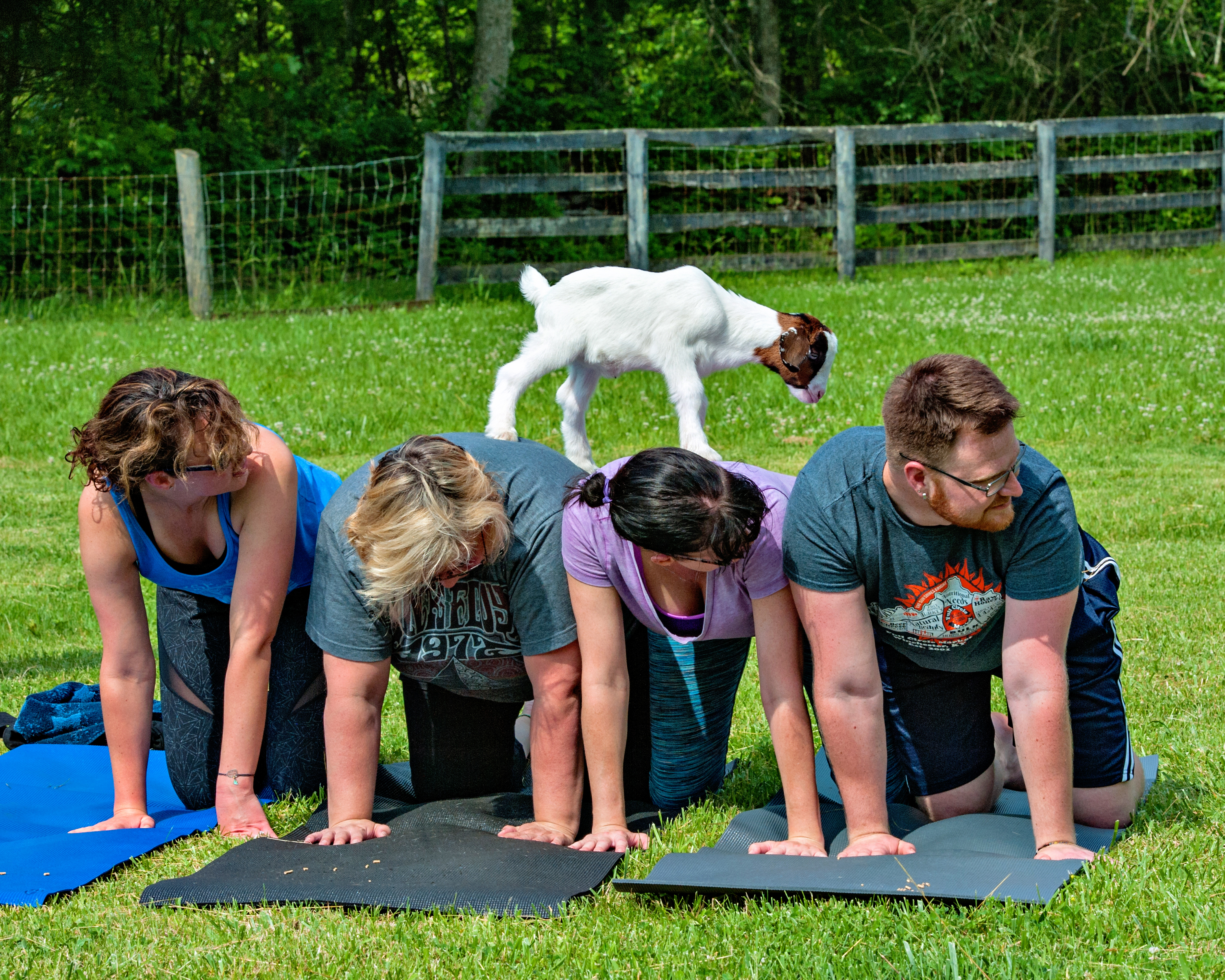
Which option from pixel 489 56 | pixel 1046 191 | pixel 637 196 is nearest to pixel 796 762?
pixel 637 196

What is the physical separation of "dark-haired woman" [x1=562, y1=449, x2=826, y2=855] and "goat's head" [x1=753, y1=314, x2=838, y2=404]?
2.62ft

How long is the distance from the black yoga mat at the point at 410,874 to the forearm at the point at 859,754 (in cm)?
61

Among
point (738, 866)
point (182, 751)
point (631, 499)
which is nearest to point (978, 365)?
point (631, 499)

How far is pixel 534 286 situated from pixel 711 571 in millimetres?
1516

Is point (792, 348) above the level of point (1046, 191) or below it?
below

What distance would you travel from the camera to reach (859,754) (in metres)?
3.19

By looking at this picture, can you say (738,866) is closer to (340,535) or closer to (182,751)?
(340,535)

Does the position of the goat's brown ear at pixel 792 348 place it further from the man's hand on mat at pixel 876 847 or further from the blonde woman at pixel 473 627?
the man's hand on mat at pixel 876 847

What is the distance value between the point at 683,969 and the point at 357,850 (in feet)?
3.74

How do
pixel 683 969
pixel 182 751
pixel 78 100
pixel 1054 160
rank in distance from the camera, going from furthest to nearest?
pixel 1054 160, pixel 78 100, pixel 182 751, pixel 683 969

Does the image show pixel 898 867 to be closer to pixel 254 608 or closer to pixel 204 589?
pixel 254 608

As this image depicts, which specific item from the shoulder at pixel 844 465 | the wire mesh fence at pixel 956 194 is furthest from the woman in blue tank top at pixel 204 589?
the wire mesh fence at pixel 956 194

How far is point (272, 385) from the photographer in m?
10.1

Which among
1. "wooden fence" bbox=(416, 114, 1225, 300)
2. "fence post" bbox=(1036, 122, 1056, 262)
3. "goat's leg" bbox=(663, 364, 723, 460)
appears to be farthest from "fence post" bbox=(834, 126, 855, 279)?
"goat's leg" bbox=(663, 364, 723, 460)
